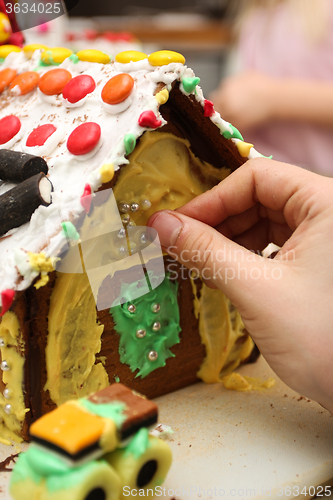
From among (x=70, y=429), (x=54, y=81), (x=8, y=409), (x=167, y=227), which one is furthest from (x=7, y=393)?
(x=54, y=81)

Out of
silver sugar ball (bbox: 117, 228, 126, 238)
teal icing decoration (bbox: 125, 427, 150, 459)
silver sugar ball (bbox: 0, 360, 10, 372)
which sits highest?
silver sugar ball (bbox: 117, 228, 126, 238)

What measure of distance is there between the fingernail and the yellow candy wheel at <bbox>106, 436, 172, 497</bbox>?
1.18ft

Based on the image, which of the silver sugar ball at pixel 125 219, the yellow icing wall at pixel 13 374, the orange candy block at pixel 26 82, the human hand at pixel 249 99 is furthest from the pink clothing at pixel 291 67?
the yellow icing wall at pixel 13 374

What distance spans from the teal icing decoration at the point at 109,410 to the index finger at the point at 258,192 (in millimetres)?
437

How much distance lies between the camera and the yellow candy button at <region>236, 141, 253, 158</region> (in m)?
0.90

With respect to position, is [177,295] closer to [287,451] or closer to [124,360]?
[124,360]

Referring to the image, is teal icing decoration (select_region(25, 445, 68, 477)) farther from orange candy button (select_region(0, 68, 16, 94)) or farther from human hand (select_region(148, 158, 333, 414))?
orange candy button (select_region(0, 68, 16, 94))

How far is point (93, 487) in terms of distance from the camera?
0.55 meters

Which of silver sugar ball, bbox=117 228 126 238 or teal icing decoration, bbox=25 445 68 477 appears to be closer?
teal icing decoration, bbox=25 445 68 477

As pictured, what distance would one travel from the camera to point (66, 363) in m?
0.84

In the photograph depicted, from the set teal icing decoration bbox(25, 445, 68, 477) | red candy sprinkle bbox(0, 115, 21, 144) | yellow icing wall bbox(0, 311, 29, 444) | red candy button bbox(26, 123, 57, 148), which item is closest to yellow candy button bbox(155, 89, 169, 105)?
red candy button bbox(26, 123, 57, 148)

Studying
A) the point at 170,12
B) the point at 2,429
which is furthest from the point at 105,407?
the point at 170,12

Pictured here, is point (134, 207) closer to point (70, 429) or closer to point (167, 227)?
point (167, 227)

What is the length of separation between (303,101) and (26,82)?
44.0 inches
